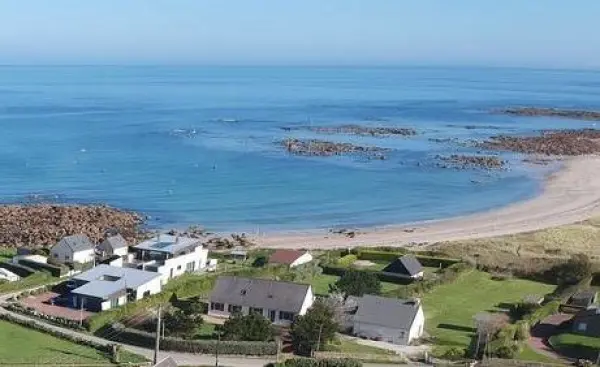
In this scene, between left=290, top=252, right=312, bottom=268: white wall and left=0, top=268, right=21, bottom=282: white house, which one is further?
left=290, top=252, right=312, bottom=268: white wall

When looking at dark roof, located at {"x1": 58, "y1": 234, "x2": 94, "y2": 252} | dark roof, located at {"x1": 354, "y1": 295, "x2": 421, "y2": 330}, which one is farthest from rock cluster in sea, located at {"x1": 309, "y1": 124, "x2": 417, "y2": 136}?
dark roof, located at {"x1": 354, "y1": 295, "x2": 421, "y2": 330}

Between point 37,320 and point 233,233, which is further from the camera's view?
point 233,233

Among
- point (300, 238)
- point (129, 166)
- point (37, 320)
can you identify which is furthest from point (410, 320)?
point (129, 166)

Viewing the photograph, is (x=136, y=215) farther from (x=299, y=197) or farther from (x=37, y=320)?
(x=37, y=320)

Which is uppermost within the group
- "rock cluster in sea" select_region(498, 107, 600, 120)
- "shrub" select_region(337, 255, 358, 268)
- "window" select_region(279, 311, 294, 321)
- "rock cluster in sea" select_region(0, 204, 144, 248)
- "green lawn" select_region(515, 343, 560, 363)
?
"rock cluster in sea" select_region(498, 107, 600, 120)

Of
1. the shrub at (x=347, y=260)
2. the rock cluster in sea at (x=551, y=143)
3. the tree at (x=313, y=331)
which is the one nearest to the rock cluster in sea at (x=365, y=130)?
the rock cluster in sea at (x=551, y=143)

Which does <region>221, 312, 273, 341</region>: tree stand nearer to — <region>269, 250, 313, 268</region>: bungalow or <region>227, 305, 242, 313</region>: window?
<region>227, 305, 242, 313</region>: window

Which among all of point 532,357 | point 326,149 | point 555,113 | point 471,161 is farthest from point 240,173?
point 555,113

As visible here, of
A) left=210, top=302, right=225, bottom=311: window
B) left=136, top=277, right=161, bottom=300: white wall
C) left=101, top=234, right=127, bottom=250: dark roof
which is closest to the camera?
left=210, top=302, right=225, bottom=311: window
